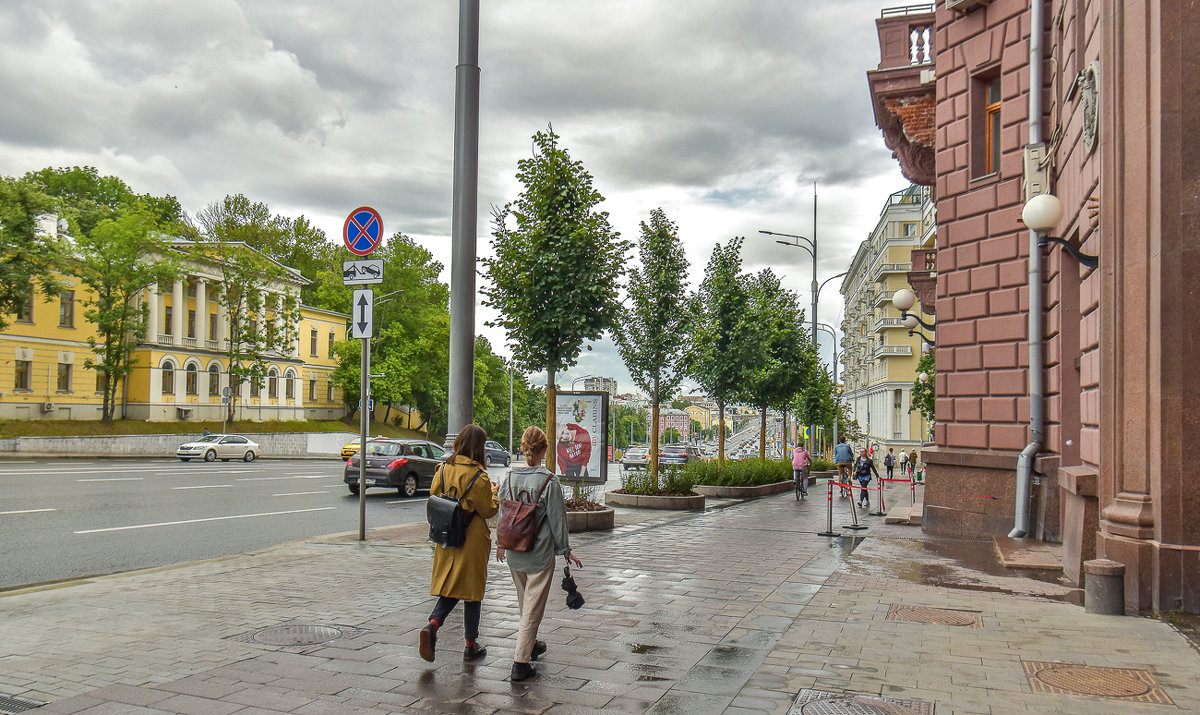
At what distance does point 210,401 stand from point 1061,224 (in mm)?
60367

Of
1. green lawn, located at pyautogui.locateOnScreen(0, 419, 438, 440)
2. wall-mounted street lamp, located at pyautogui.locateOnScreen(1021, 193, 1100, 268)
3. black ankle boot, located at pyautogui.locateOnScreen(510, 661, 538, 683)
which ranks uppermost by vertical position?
wall-mounted street lamp, located at pyautogui.locateOnScreen(1021, 193, 1100, 268)

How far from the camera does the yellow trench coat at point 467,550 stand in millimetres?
6020

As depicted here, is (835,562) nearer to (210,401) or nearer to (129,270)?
(129,270)

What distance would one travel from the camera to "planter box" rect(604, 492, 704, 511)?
61.3 feet

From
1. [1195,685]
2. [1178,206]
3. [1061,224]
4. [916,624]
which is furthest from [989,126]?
[1195,685]

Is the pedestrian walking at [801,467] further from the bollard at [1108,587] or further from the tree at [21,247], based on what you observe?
the tree at [21,247]

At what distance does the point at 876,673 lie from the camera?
5672 millimetres

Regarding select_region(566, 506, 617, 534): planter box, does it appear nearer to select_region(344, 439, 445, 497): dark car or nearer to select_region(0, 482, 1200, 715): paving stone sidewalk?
select_region(0, 482, 1200, 715): paving stone sidewalk

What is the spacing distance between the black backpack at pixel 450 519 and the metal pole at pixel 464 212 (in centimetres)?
366

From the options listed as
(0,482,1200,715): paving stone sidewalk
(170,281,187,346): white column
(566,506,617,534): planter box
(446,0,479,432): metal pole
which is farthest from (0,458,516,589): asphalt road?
(170,281,187,346): white column

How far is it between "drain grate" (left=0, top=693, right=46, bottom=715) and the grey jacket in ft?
9.21

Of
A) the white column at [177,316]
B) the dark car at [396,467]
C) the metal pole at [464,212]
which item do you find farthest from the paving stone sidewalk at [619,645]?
the white column at [177,316]

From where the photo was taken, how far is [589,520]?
14.2 meters

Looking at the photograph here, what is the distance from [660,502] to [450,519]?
13.0 meters
